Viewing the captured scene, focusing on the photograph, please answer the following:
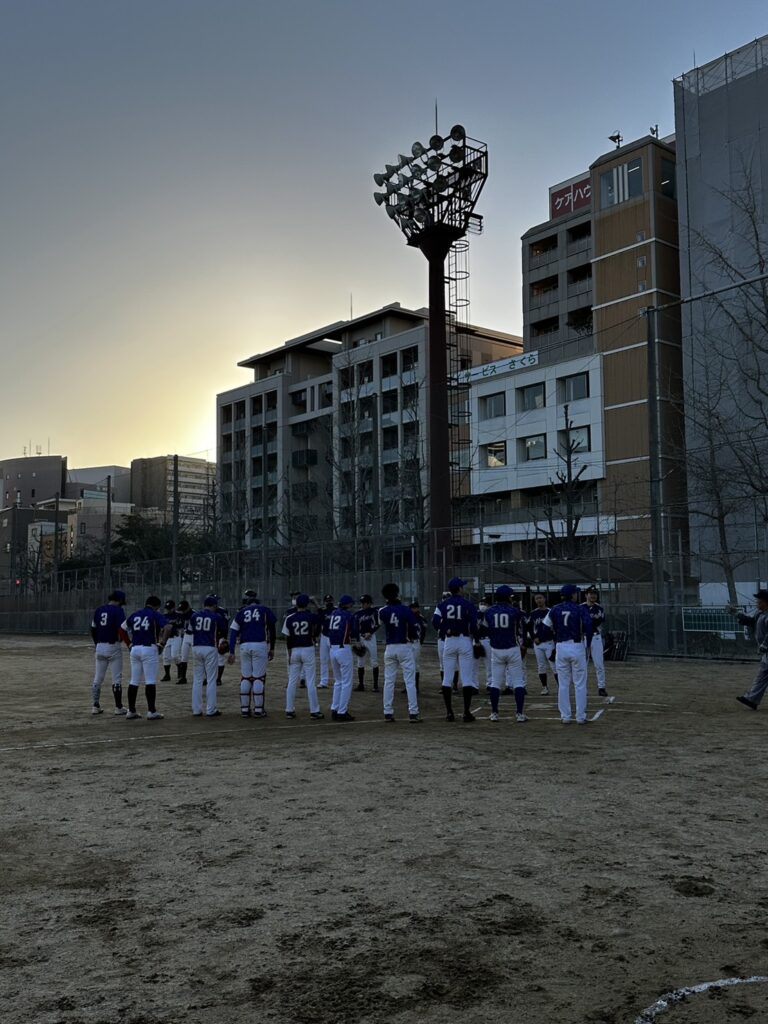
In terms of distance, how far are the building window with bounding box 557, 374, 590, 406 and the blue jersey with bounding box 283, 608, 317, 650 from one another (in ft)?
158

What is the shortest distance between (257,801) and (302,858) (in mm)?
1988

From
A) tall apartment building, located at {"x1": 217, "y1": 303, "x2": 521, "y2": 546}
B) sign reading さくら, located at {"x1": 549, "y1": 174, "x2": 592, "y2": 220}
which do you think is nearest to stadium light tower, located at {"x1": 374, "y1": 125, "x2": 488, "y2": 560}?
tall apartment building, located at {"x1": 217, "y1": 303, "x2": 521, "y2": 546}

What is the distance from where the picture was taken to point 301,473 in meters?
84.8

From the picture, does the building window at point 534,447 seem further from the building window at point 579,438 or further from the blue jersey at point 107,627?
the blue jersey at point 107,627

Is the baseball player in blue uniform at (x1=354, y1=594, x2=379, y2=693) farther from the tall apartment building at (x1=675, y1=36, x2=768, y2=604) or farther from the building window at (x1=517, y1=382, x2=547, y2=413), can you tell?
the building window at (x1=517, y1=382, x2=547, y2=413)

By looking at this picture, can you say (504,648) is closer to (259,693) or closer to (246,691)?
(259,693)

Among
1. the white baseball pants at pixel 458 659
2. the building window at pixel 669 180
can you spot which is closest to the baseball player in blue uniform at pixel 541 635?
the white baseball pants at pixel 458 659

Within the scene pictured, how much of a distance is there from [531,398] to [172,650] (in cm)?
4484

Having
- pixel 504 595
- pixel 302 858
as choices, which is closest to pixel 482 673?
pixel 504 595

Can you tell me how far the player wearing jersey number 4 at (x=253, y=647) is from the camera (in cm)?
1477

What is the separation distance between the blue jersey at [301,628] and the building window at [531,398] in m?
49.6

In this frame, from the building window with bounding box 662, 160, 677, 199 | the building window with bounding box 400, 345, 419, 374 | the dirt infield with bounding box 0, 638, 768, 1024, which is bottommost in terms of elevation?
the dirt infield with bounding box 0, 638, 768, 1024

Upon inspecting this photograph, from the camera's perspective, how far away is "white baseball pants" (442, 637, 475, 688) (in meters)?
13.8

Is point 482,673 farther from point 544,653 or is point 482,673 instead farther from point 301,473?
point 301,473
